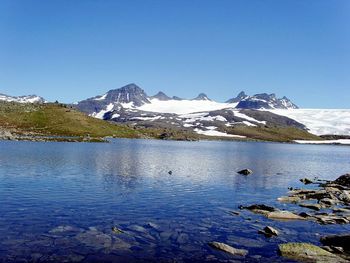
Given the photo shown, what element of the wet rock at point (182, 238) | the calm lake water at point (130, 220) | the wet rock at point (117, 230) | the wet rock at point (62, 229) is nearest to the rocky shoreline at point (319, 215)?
the calm lake water at point (130, 220)

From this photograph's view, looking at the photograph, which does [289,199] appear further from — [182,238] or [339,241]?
[182,238]

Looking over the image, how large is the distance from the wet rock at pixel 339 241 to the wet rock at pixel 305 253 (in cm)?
263

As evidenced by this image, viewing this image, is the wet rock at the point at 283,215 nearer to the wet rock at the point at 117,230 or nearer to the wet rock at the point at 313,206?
the wet rock at the point at 313,206

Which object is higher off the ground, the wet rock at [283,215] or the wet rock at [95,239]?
the wet rock at [283,215]

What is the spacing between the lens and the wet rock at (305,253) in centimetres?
2695

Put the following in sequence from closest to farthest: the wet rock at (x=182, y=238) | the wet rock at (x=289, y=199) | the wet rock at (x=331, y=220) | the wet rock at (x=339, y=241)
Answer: the wet rock at (x=339, y=241), the wet rock at (x=182, y=238), the wet rock at (x=331, y=220), the wet rock at (x=289, y=199)

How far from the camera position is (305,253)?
91.5ft

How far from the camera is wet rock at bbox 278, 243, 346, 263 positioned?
26953 mm

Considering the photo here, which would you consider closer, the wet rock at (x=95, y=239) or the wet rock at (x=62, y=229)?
the wet rock at (x=95, y=239)

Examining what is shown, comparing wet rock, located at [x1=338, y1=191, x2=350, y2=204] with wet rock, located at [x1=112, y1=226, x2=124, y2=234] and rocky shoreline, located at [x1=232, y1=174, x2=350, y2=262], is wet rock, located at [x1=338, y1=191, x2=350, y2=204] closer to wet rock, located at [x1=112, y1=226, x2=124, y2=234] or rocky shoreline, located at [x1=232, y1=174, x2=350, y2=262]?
rocky shoreline, located at [x1=232, y1=174, x2=350, y2=262]

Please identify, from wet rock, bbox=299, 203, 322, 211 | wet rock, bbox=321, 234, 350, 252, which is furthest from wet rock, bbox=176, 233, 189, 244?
wet rock, bbox=299, 203, 322, 211

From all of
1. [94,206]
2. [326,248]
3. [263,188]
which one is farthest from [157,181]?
[326,248]

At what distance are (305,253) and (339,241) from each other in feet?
14.7

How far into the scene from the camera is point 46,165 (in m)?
74.9
